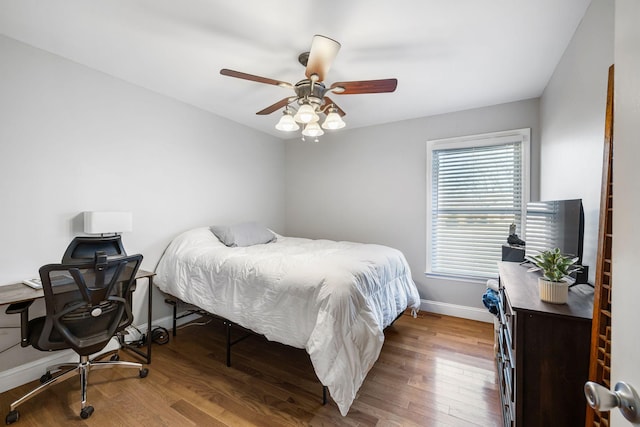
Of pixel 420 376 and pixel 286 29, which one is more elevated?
pixel 286 29

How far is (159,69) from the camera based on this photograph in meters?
2.41

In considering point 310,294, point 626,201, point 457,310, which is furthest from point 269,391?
point 457,310

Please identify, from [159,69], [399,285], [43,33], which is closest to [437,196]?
[399,285]

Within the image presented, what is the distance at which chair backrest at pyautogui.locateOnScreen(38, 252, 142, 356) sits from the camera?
1.62m

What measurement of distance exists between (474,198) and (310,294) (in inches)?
99.4

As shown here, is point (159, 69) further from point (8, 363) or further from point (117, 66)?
point (8, 363)

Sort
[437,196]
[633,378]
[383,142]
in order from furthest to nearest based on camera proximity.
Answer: [383,142] < [437,196] < [633,378]

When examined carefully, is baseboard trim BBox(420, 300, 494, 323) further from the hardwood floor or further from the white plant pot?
the white plant pot

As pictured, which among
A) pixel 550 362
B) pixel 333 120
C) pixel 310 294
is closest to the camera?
pixel 550 362

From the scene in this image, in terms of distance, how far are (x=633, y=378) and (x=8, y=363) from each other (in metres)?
3.37

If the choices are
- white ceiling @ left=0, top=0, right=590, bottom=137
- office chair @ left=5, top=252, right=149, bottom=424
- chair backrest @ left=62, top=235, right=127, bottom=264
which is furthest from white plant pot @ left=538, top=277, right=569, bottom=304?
chair backrest @ left=62, top=235, right=127, bottom=264

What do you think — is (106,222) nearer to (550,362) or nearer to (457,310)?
(550,362)

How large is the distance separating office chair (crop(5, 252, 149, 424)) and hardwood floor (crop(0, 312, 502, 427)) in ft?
0.66

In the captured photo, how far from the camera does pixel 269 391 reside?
197cm
